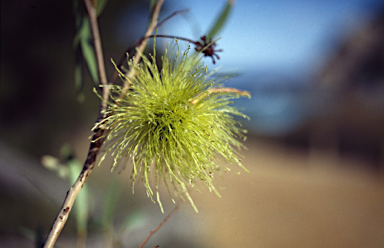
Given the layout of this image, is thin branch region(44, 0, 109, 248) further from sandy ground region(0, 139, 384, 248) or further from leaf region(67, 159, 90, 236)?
sandy ground region(0, 139, 384, 248)

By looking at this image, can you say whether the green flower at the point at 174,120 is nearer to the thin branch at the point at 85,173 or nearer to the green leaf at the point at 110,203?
the thin branch at the point at 85,173

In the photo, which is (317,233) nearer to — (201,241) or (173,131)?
(201,241)

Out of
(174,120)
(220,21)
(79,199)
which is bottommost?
(79,199)

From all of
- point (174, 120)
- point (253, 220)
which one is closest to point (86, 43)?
point (174, 120)

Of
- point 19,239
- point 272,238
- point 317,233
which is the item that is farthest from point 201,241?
point 19,239

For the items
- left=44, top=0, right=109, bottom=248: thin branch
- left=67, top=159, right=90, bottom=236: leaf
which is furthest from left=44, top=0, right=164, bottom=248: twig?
left=67, top=159, right=90, bottom=236: leaf

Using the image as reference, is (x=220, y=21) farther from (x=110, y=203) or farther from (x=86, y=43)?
(x=110, y=203)

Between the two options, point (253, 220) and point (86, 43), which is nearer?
point (86, 43)

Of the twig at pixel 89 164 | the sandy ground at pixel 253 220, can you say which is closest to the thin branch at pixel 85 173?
the twig at pixel 89 164
